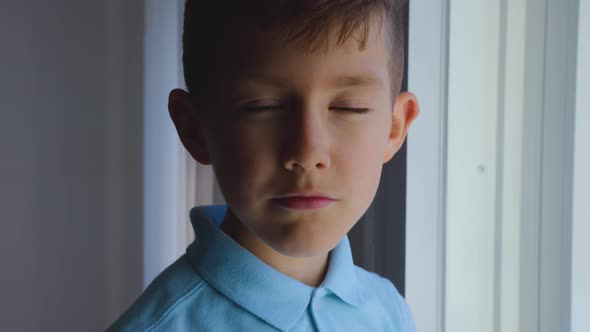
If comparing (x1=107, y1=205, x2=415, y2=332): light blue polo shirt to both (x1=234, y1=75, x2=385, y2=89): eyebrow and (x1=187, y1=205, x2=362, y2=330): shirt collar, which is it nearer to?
(x1=187, y1=205, x2=362, y2=330): shirt collar

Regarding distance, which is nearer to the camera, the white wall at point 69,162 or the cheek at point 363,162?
the cheek at point 363,162

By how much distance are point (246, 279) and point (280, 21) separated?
0.31m

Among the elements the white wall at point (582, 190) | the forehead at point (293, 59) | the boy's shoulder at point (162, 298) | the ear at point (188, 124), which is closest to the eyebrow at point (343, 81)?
the forehead at point (293, 59)

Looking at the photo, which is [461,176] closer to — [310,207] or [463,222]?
[463,222]

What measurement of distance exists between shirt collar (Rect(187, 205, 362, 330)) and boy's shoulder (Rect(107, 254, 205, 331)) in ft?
0.05

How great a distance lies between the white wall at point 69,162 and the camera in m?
0.84

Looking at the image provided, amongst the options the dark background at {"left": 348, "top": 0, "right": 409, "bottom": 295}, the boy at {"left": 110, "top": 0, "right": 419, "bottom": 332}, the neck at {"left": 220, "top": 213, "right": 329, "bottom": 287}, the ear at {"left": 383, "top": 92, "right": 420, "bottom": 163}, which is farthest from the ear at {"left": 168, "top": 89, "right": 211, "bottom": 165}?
the dark background at {"left": 348, "top": 0, "right": 409, "bottom": 295}

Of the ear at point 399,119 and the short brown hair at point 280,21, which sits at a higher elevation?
the short brown hair at point 280,21

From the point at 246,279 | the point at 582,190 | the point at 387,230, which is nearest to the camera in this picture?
the point at 246,279

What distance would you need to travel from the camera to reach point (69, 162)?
34.9 inches

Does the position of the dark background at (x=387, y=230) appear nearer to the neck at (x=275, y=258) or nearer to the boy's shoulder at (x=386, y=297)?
the boy's shoulder at (x=386, y=297)

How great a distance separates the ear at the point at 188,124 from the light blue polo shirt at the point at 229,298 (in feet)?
0.32

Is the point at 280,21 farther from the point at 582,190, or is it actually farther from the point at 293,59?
the point at 582,190

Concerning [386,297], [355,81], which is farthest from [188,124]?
[386,297]
